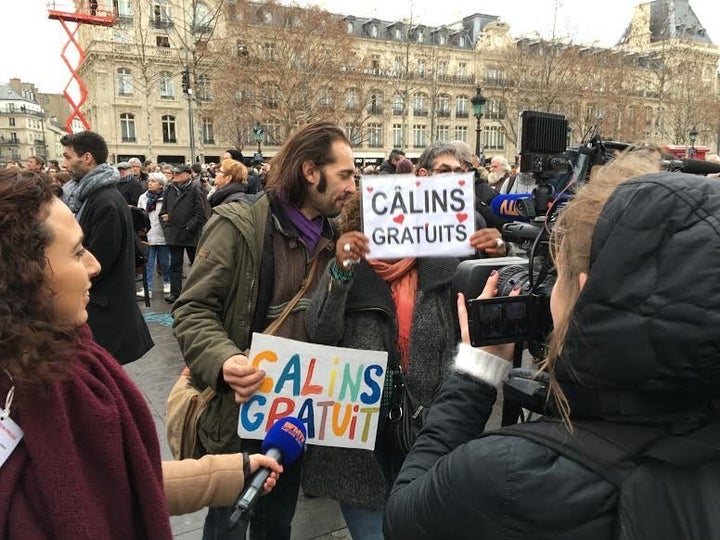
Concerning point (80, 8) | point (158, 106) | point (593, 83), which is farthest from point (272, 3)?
point (593, 83)

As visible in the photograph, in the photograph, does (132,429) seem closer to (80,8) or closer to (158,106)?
(80,8)

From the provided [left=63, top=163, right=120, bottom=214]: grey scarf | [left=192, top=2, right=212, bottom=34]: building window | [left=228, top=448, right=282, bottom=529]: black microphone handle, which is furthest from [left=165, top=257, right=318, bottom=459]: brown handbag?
[left=192, top=2, right=212, bottom=34]: building window

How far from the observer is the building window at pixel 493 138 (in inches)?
2162

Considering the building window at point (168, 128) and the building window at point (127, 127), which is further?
the building window at point (168, 128)

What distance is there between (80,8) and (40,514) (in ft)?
48.8

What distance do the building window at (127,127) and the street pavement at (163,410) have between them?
119 ft

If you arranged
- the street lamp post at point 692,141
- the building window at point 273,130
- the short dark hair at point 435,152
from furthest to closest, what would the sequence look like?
the building window at point 273,130 < the street lamp post at point 692,141 < the short dark hair at point 435,152

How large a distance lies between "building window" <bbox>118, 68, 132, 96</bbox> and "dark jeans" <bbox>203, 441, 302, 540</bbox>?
42719mm

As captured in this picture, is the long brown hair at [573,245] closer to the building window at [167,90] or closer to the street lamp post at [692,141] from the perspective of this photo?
the street lamp post at [692,141]

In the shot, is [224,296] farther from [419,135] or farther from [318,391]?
[419,135]

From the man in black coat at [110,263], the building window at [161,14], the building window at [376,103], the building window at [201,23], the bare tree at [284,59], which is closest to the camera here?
the man in black coat at [110,263]

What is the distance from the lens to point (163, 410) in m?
4.37

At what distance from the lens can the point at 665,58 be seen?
3862cm

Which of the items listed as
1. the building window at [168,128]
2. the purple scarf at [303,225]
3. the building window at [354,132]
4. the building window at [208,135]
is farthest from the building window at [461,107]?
the purple scarf at [303,225]
